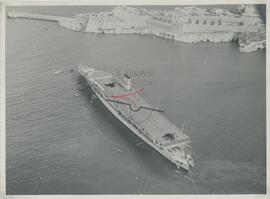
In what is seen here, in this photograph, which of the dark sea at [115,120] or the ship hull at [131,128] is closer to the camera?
the dark sea at [115,120]

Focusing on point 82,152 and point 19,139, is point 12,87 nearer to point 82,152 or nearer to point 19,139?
point 19,139

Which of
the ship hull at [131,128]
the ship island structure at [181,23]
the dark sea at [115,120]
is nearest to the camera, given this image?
the dark sea at [115,120]

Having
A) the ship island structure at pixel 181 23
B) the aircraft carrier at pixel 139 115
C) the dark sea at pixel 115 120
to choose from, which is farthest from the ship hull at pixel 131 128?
the ship island structure at pixel 181 23

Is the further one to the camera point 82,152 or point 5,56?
point 82,152

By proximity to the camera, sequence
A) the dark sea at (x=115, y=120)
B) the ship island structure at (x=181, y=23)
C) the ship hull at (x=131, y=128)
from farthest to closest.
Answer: the ship island structure at (x=181, y=23)
the ship hull at (x=131, y=128)
the dark sea at (x=115, y=120)

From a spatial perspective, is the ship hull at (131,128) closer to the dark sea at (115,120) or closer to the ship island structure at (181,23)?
the dark sea at (115,120)

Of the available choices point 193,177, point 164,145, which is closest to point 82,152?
point 164,145

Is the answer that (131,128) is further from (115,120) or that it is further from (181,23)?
(181,23)
